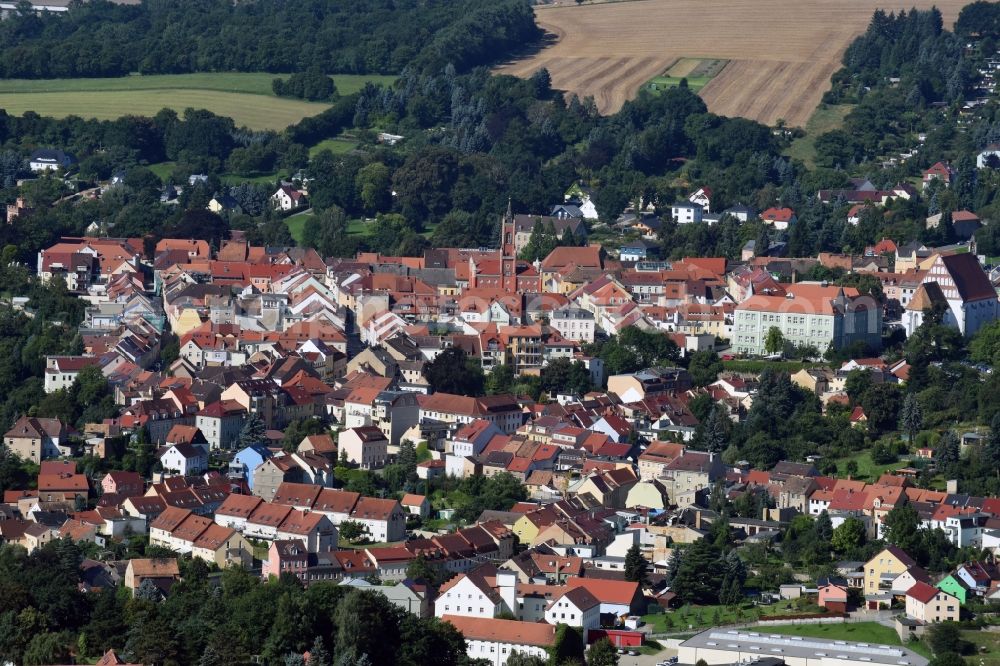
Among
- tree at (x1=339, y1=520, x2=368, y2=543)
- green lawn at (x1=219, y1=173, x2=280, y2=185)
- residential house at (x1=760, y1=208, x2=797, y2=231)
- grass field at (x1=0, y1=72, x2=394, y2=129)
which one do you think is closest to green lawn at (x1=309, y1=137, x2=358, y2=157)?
grass field at (x1=0, y1=72, x2=394, y2=129)

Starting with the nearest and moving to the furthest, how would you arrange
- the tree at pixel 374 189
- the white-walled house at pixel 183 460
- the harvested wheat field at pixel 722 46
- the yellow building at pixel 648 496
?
the yellow building at pixel 648 496
the white-walled house at pixel 183 460
the tree at pixel 374 189
the harvested wheat field at pixel 722 46

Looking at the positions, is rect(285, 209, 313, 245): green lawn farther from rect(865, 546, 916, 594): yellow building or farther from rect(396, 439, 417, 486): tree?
rect(865, 546, 916, 594): yellow building

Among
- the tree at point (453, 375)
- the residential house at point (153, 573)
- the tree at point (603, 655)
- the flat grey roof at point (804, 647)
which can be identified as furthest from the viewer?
the tree at point (453, 375)

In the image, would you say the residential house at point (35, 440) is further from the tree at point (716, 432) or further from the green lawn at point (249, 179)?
the green lawn at point (249, 179)

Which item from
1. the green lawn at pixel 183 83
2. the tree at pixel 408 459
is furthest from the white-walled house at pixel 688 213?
the tree at pixel 408 459

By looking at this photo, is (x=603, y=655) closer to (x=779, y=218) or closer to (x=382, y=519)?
(x=382, y=519)

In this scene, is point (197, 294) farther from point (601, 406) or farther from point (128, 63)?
point (128, 63)

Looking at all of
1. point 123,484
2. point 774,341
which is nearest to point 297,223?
point 774,341
